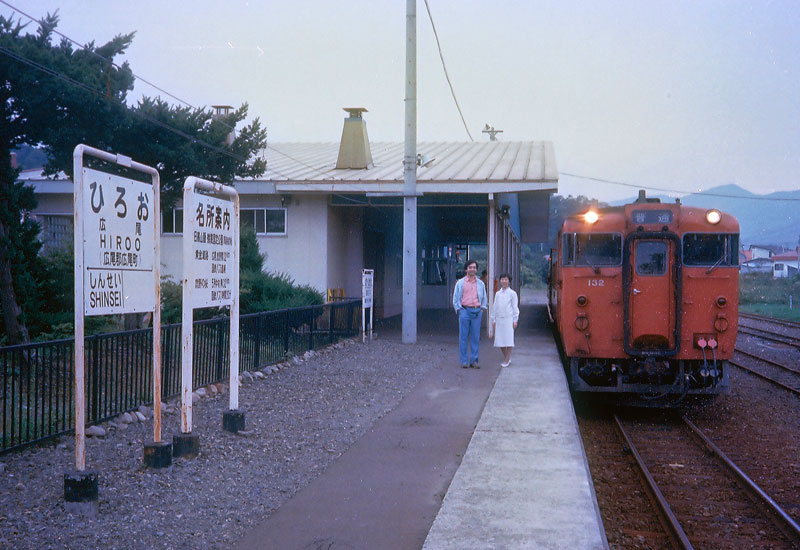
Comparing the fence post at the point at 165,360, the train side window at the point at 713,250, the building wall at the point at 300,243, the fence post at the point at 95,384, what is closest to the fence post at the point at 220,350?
the fence post at the point at 165,360

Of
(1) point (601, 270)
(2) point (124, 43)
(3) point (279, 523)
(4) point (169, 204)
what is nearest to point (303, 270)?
(4) point (169, 204)

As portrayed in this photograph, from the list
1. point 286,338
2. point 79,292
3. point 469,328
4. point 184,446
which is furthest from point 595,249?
point 79,292

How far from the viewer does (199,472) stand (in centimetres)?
659

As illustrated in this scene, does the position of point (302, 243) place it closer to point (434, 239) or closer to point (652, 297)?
point (652, 297)

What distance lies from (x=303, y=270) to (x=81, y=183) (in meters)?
15.5

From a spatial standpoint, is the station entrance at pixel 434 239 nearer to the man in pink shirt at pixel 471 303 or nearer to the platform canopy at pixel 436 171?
the platform canopy at pixel 436 171

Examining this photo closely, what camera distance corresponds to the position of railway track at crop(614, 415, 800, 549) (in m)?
6.00

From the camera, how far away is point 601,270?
1057 cm

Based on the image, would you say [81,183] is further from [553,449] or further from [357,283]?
[357,283]

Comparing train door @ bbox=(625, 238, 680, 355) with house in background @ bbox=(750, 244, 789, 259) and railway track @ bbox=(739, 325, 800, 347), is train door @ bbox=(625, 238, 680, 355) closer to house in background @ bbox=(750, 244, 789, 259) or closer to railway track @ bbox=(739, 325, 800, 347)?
railway track @ bbox=(739, 325, 800, 347)

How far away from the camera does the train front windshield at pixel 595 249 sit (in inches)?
419

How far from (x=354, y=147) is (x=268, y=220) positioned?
366cm

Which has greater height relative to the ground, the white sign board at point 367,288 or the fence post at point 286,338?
the white sign board at point 367,288

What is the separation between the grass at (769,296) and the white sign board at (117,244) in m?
37.4
